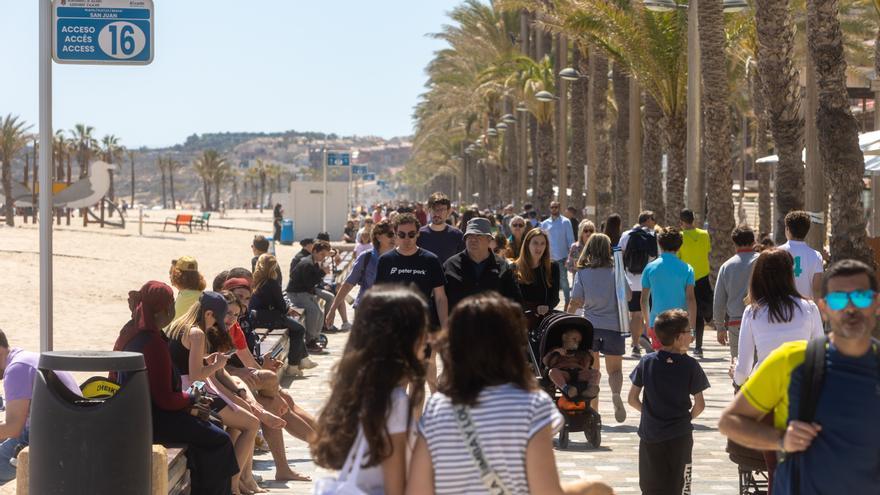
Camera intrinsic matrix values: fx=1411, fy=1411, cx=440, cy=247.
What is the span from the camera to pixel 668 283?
498 inches

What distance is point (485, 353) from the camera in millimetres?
4062

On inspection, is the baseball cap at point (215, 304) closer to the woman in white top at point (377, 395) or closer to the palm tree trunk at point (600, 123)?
the woman in white top at point (377, 395)

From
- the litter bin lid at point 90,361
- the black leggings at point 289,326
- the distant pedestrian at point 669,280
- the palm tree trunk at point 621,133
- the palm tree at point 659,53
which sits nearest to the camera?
the litter bin lid at point 90,361

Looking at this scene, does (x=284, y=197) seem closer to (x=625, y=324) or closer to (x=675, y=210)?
(x=675, y=210)

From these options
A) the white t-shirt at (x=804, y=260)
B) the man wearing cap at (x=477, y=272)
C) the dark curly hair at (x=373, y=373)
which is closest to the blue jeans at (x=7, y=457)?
the man wearing cap at (x=477, y=272)

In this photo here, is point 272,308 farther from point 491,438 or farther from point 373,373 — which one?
point 491,438

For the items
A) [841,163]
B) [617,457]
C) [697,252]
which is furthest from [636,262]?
[617,457]

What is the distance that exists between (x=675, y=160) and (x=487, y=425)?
2549cm

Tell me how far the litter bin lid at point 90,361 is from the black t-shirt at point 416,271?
13.8 ft

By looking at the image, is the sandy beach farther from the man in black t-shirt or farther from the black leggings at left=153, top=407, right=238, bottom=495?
the black leggings at left=153, top=407, right=238, bottom=495

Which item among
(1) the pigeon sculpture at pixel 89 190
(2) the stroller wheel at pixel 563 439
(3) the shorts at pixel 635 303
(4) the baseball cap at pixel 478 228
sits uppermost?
(1) the pigeon sculpture at pixel 89 190

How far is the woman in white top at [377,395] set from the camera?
4.07 m

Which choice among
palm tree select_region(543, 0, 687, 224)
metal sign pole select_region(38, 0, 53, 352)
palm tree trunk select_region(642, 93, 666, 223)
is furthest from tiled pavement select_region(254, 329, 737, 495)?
palm tree trunk select_region(642, 93, 666, 223)

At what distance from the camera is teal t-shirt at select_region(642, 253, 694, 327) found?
12609 mm
